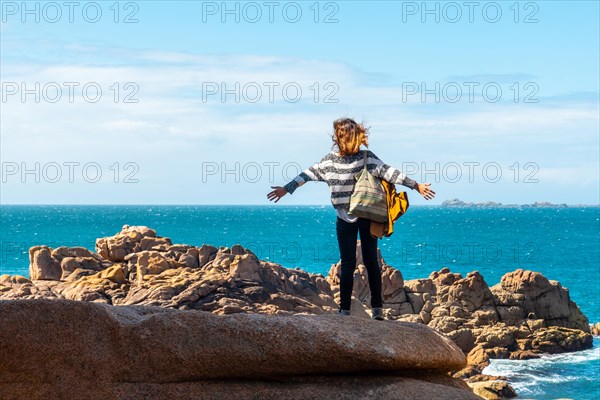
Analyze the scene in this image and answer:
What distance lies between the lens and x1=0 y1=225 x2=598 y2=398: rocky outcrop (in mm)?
30031

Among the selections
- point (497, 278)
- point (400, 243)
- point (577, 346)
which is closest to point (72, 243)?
point (400, 243)

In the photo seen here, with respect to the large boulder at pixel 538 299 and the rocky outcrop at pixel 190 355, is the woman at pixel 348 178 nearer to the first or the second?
the rocky outcrop at pixel 190 355

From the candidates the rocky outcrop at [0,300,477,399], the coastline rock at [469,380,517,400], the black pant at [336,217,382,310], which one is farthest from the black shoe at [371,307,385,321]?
the coastline rock at [469,380,517,400]

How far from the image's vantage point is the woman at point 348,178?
1354cm

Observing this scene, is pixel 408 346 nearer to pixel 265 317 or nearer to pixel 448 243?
pixel 265 317

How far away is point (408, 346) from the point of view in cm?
1299

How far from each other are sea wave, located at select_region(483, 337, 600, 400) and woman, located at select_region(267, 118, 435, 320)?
28903 mm

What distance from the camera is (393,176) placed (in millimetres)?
13500

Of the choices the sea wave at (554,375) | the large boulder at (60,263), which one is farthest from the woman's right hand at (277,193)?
the sea wave at (554,375)

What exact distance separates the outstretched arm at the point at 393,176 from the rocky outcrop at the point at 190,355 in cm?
234

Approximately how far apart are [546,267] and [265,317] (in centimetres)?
10662

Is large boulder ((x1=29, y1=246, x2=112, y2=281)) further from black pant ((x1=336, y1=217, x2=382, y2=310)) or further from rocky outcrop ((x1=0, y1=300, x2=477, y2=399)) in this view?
rocky outcrop ((x1=0, y1=300, x2=477, y2=399))

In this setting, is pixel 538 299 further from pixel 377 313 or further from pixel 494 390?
pixel 377 313

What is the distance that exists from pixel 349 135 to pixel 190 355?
416 cm
